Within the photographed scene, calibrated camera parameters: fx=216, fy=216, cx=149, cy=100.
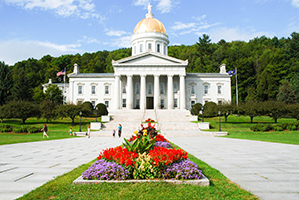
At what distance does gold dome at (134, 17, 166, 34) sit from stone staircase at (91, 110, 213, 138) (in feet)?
93.6

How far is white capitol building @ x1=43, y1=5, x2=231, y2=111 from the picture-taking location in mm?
53250

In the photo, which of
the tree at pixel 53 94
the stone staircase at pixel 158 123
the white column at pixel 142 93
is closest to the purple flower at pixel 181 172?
the stone staircase at pixel 158 123

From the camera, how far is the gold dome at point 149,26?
63500 mm

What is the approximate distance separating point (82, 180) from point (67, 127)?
31.6m

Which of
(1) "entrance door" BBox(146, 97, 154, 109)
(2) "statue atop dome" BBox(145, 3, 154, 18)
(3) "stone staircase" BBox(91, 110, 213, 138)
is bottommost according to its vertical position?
(3) "stone staircase" BBox(91, 110, 213, 138)

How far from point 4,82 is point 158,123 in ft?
170

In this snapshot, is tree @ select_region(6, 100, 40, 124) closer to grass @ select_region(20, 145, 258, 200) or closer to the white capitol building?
the white capitol building

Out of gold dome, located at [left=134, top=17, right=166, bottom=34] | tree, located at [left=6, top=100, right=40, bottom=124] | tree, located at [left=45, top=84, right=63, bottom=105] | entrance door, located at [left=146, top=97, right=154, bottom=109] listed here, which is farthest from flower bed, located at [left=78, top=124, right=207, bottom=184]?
tree, located at [left=45, top=84, right=63, bottom=105]

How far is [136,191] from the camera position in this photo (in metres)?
4.86

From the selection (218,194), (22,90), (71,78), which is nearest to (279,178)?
(218,194)

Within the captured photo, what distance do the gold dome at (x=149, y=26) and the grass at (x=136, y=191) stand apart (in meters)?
61.9

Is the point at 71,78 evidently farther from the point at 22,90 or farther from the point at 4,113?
the point at 4,113

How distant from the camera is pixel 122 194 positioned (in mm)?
4695

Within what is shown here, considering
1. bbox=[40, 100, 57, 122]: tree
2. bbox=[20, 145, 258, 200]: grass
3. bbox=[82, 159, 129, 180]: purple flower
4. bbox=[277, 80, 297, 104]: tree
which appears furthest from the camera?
bbox=[277, 80, 297, 104]: tree
